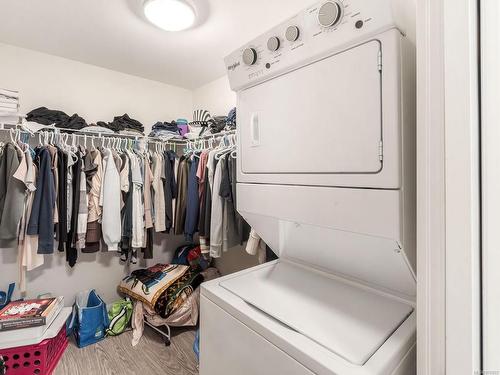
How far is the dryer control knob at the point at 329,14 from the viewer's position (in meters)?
0.75

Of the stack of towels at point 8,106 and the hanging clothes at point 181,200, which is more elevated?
the stack of towels at point 8,106

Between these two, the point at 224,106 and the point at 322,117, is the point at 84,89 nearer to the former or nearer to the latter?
the point at 224,106

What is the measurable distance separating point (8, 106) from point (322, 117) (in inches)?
97.0

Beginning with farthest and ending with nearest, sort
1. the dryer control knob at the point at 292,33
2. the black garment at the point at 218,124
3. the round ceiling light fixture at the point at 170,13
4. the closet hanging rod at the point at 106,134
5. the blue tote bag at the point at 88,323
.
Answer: the black garment at the point at 218,124, the blue tote bag at the point at 88,323, the closet hanging rod at the point at 106,134, the round ceiling light fixture at the point at 170,13, the dryer control knob at the point at 292,33

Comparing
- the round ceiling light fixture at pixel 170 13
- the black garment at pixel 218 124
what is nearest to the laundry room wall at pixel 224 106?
the black garment at pixel 218 124

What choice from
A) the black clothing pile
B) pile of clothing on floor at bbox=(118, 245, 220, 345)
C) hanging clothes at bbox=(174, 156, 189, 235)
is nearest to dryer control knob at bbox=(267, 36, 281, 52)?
hanging clothes at bbox=(174, 156, 189, 235)

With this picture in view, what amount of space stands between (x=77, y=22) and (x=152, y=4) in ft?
2.49

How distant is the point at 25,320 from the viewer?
70.4 inches

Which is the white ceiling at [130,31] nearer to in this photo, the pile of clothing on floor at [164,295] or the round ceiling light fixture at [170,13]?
the round ceiling light fixture at [170,13]

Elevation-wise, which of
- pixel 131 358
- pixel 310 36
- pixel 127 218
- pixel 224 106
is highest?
pixel 224 106

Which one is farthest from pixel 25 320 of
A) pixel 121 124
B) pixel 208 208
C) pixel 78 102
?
pixel 78 102

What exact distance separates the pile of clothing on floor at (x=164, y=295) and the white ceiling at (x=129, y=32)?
2.11 metres

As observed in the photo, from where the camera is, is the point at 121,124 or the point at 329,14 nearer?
the point at 329,14

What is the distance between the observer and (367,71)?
28.6 inches
